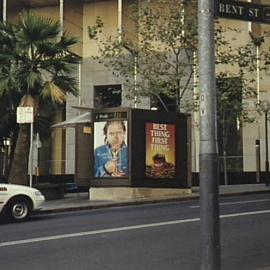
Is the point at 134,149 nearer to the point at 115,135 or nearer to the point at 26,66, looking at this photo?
the point at 115,135

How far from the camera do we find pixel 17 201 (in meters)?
15.7

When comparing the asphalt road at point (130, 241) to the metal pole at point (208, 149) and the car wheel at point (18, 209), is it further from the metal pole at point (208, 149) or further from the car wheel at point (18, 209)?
the metal pole at point (208, 149)

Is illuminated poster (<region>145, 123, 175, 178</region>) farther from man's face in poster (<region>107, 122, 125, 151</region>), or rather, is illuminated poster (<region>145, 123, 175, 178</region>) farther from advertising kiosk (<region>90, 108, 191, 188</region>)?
man's face in poster (<region>107, 122, 125, 151</region>)

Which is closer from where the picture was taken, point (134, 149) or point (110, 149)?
point (134, 149)

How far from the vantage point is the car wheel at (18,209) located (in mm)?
15484

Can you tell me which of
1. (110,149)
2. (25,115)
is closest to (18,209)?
(25,115)

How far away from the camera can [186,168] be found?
2373cm

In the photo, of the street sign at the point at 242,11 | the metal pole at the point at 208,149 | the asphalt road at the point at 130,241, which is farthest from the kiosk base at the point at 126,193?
the street sign at the point at 242,11

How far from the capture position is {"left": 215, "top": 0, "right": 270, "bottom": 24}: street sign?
7.49 metres

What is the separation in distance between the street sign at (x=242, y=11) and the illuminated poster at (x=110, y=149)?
14.5 m

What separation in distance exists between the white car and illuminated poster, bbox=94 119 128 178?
6183 mm

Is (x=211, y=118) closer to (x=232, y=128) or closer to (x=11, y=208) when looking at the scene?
(x=11, y=208)

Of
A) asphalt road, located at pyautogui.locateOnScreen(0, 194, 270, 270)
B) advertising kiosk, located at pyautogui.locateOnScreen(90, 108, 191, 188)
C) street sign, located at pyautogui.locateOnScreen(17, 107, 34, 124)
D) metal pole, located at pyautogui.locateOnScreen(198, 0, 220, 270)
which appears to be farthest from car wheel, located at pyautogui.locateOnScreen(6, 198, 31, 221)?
metal pole, located at pyautogui.locateOnScreen(198, 0, 220, 270)

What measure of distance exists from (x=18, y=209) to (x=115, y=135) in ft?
23.4
